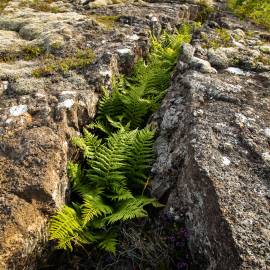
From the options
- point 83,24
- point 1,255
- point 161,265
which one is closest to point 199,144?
point 161,265

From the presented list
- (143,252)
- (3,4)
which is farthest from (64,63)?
(3,4)

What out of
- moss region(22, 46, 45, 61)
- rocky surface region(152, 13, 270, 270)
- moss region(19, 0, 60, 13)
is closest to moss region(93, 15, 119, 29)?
moss region(19, 0, 60, 13)

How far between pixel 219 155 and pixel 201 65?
2.52m

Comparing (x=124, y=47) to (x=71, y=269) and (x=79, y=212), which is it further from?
(x=71, y=269)

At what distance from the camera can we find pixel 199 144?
4.64m

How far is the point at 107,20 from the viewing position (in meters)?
9.35

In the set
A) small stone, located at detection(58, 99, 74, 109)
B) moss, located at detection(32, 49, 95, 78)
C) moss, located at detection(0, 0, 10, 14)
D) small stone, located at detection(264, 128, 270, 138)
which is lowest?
moss, located at detection(0, 0, 10, 14)

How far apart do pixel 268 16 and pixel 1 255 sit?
9188 millimetres

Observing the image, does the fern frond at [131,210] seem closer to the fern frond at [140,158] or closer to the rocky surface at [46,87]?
the fern frond at [140,158]

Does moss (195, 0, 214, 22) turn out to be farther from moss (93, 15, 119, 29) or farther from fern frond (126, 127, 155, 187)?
fern frond (126, 127, 155, 187)

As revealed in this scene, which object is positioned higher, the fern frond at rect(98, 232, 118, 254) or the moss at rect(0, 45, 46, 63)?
the moss at rect(0, 45, 46, 63)

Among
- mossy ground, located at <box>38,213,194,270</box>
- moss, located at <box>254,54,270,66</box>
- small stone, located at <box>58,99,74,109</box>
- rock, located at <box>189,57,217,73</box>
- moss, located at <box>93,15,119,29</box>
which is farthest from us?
moss, located at <box>93,15,119,29</box>

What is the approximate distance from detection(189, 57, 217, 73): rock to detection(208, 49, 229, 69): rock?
0.23 meters

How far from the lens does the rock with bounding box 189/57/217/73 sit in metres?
6.47
